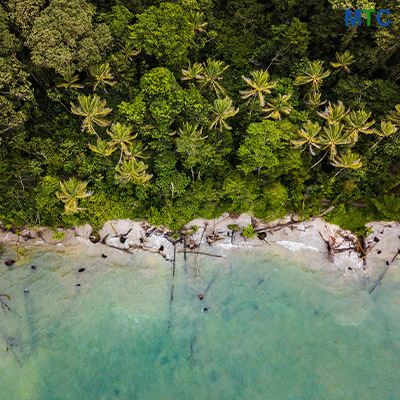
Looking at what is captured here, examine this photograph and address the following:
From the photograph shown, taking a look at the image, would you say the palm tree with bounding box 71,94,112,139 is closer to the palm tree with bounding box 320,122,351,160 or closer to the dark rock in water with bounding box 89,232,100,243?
the dark rock in water with bounding box 89,232,100,243

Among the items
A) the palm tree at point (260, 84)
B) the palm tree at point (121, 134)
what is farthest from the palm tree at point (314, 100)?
the palm tree at point (121, 134)

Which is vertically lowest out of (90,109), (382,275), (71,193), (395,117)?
(382,275)

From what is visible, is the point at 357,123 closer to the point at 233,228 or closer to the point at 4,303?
the point at 233,228

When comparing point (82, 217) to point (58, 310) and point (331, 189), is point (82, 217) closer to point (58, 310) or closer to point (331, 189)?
point (58, 310)

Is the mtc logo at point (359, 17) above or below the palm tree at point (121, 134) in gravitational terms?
above

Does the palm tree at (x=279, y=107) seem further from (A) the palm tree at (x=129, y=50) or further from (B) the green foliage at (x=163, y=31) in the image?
(A) the palm tree at (x=129, y=50)

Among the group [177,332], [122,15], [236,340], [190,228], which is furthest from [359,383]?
[122,15]

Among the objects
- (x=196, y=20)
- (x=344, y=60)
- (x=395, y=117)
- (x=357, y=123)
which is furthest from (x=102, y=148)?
(x=395, y=117)
